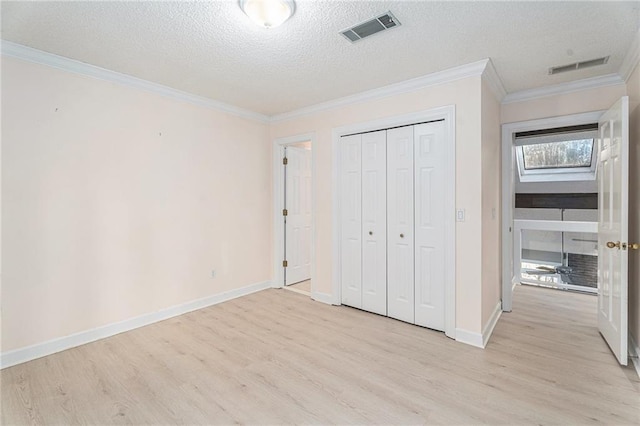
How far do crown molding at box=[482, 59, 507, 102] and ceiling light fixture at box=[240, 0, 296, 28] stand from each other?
188 cm

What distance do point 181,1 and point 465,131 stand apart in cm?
252

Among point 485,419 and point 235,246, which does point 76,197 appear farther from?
point 485,419

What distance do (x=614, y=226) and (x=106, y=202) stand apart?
4.64m

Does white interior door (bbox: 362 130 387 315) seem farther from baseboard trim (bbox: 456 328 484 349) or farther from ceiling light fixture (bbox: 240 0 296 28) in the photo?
ceiling light fixture (bbox: 240 0 296 28)

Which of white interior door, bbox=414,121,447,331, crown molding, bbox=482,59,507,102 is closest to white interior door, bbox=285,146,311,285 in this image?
white interior door, bbox=414,121,447,331

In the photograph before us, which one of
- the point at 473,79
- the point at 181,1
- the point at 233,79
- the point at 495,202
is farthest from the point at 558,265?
the point at 181,1

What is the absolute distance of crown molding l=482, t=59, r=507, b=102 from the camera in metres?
2.84

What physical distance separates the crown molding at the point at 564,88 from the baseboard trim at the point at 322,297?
126 inches

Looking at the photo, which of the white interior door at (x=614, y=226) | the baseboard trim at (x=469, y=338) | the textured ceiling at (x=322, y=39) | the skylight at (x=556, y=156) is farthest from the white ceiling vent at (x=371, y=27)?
the skylight at (x=556, y=156)

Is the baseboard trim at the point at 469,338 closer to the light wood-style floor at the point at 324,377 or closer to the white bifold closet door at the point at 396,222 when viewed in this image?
the light wood-style floor at the point at 324,377

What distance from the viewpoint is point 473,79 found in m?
2.85

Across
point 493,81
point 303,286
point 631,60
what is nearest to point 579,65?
point 631,60

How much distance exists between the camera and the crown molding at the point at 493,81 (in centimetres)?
284

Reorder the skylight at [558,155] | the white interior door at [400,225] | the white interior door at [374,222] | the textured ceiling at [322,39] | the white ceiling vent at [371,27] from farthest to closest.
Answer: the skylight at [558,155] → the white interior door at [374,222] → the white interior door at [400,225] → the white ceiling vent at [371,27] → the textured ceiling at [322,39]
